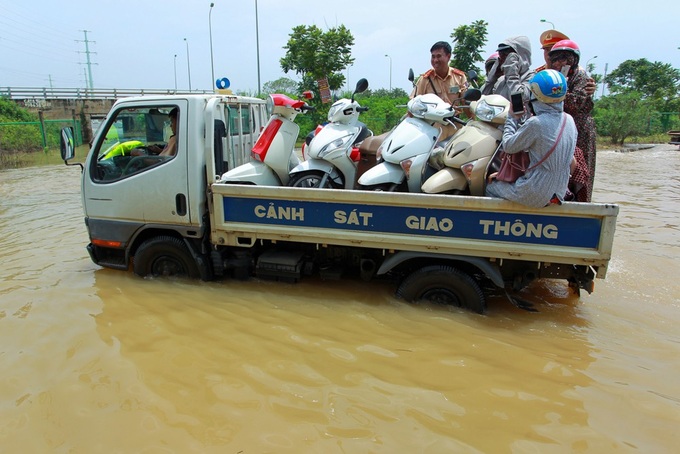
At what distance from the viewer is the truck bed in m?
3.43

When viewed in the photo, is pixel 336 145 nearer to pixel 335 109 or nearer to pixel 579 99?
pixel 335 109

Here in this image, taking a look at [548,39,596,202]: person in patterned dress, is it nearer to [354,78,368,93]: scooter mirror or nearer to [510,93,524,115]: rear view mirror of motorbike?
[510,93,524,115]: rear view mirror of motorbike

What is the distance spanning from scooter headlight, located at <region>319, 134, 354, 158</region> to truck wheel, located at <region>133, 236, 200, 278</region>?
5.42ft

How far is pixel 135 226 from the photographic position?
4562mm

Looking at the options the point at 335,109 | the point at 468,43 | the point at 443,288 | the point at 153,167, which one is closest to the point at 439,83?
the point at 335,109

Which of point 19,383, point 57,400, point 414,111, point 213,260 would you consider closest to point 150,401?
point 57,400

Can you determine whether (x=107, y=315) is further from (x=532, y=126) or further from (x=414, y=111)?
(x=532, y=126)

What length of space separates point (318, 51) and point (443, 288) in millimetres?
18103

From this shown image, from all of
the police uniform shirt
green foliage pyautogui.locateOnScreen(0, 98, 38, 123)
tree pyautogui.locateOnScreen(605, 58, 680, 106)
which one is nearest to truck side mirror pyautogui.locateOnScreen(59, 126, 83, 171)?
the police uniform shirt

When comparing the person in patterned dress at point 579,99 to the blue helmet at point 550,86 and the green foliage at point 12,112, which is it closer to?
the blue helmet at point 550,86

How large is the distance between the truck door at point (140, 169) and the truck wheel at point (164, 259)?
0.23 meters

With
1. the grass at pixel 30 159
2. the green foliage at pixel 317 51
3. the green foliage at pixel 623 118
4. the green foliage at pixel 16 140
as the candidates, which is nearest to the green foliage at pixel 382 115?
the green foliage at pixel 317 51

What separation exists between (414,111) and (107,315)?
10.8ft

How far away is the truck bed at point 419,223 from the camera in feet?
11.2
